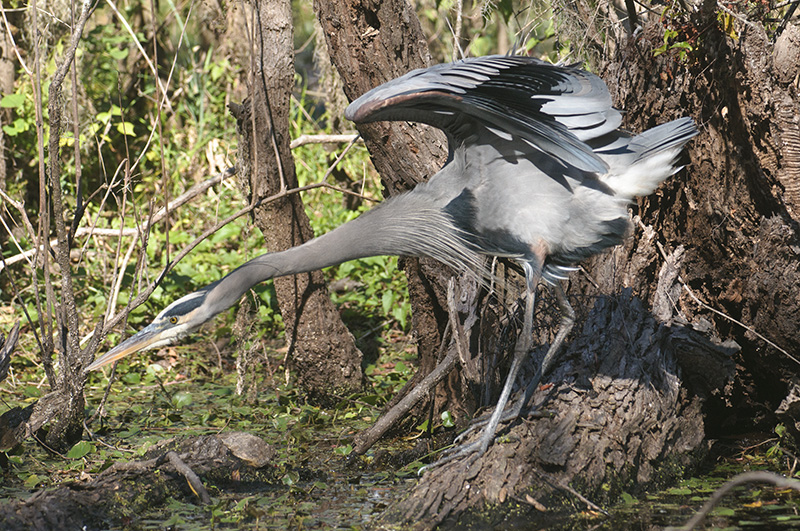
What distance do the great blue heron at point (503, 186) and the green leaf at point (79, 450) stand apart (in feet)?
2.23

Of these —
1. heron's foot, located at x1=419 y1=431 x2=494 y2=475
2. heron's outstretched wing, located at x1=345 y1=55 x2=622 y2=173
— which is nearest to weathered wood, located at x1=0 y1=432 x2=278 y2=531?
heron's foot, located at x1=419 y1=431 x2=494 y2=475

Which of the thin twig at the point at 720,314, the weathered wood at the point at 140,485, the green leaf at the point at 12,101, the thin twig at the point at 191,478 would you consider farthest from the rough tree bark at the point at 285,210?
the green leaf at the point at 12,101

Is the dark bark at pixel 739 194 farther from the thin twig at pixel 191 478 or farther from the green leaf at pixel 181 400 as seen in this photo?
the green leaf at pixel 181 400

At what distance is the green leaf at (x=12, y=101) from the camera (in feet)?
21.4

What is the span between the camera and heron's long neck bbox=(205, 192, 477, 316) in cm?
377

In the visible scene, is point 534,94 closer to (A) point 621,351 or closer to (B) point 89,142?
(A) point 621,351

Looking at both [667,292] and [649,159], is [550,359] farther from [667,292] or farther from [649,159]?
[649,159]

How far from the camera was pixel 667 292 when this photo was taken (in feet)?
13.5

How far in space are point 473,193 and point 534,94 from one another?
2.03 feet

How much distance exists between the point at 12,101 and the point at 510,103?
15.4ft

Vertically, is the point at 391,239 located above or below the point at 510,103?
below

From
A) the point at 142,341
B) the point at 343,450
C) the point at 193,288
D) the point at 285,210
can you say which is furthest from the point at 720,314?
the point at 193,288

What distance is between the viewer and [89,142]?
23.4 feet

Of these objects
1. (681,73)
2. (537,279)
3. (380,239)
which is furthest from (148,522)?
(681,73)
